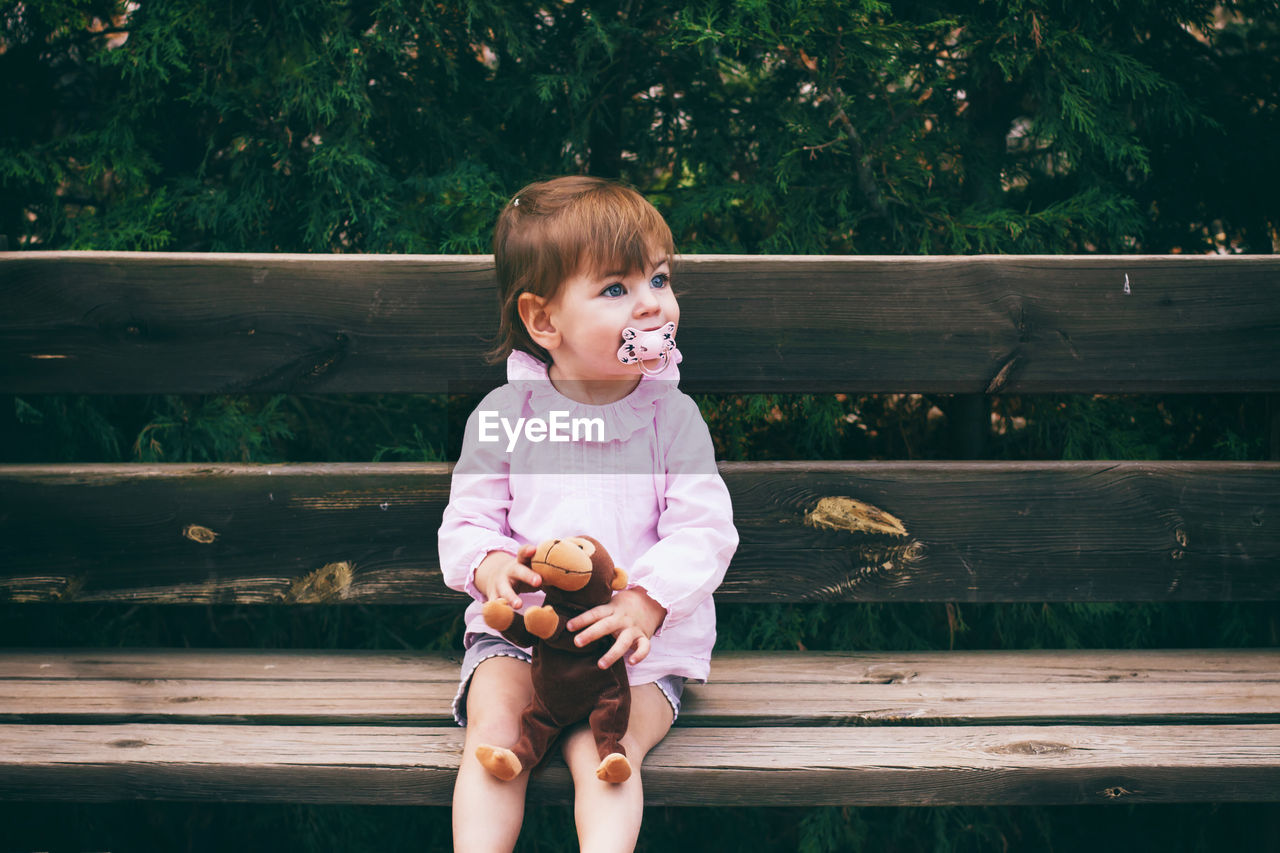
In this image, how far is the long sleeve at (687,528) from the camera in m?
1.56

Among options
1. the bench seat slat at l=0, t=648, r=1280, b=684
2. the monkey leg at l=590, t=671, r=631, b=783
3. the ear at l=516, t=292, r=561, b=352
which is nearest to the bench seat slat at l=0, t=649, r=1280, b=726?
the bench seat slat at l=0, t=648, r=1280, b=684

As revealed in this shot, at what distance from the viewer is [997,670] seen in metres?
1.94

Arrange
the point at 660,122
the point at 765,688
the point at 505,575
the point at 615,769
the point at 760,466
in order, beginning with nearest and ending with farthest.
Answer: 1. the point at 615,769
2. the point at 505,575
3. the point at 765,688
4. the point at 760,466
5. the point at 660,122

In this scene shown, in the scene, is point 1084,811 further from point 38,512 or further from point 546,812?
point 38,512

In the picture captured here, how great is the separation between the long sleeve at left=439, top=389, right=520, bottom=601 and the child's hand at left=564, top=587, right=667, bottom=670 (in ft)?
0.76

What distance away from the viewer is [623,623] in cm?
147

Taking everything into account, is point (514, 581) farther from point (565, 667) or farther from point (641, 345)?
point (641, 345)

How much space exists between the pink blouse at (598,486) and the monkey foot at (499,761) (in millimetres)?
294

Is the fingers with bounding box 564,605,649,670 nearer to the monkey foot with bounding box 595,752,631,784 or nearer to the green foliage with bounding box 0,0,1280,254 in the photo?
the monkey foot with bounding box 595,752,631,784

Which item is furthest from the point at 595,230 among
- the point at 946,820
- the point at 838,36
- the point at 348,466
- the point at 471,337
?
the point at 946,820

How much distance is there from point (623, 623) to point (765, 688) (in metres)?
0.50

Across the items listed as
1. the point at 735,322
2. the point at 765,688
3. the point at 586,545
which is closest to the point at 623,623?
the point at 586,545

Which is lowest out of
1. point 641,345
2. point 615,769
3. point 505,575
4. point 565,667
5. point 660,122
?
point 615,769

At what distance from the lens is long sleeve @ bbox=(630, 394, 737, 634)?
1558mm
